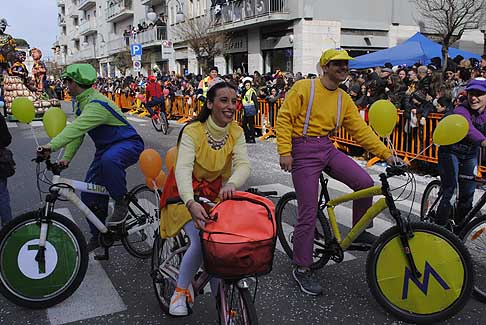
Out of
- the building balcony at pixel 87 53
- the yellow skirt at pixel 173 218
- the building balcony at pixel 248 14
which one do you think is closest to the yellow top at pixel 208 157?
the yellow skirt at pixel 173 218

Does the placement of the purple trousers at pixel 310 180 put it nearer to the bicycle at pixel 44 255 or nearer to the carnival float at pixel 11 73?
the bicycle at pixel 44 255

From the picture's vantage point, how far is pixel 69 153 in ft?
13.8

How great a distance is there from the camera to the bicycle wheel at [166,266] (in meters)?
3.25

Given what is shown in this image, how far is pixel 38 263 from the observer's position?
3637 millimetres

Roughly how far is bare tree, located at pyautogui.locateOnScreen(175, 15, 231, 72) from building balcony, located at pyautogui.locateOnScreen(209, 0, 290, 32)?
606 mm

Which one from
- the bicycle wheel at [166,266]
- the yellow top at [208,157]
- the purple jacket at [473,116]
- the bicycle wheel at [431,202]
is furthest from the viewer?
the bicycle wheel at [431,202]

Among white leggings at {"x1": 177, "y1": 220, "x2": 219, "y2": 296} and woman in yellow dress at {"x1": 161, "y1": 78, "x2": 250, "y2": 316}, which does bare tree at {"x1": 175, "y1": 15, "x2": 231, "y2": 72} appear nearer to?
woman in yellow dress at {"x1": 161, "y1": 78, "x2": 250, "y2": 316}

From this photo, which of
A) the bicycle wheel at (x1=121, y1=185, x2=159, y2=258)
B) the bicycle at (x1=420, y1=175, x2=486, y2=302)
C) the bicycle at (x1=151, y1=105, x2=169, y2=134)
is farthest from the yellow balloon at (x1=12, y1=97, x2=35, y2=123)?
the bicycle at (x1=151, y1=105, x2=169, y2=134)

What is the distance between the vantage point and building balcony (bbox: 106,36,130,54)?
4879 cm

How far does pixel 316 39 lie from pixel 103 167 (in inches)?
828

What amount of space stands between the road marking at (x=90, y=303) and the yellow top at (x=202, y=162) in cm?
101

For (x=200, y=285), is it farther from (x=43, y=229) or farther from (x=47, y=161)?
(x=47, y=161)

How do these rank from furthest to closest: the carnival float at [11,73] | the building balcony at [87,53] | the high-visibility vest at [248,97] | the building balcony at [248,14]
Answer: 1. the building balcony at [87,53]
2. the building balcony at [248,14]
3. the carnival float at [11,73]
4. the high-visibility vest at [248,97]

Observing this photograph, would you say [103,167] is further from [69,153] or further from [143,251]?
[143,251]
